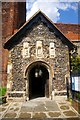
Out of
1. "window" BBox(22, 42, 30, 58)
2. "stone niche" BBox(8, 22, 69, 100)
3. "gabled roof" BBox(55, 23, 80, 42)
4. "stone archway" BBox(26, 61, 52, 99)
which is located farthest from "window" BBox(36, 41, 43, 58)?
"gabled roof" BBox(55, 23, 80, 42)

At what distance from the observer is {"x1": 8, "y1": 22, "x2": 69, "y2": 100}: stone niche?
14320 millimetres

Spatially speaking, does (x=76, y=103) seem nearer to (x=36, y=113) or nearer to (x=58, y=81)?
(x=36, y=113)

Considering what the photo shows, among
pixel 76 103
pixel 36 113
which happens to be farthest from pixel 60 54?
pixel 36 113

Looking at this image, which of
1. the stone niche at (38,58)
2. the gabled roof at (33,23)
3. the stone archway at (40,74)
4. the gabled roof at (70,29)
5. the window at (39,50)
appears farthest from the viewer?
the gabled roof at (70,29)

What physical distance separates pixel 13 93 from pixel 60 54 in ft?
15.8

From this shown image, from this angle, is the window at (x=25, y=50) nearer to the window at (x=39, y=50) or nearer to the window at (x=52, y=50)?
the window at (x=39, y=50)

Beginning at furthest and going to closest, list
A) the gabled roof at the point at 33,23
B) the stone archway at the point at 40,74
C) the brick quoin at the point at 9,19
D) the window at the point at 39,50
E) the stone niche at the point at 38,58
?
the brick quoin at the point at 9,19, the gabled roof at the point at 33,23, the window at the point at 39,50, the stone archway at the point at 40,74, the stone niche at the point at 38,58

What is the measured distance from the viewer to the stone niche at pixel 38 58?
14.3 metres

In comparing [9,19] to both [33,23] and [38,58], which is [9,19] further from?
[38,58]

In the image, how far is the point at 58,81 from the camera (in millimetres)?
14352

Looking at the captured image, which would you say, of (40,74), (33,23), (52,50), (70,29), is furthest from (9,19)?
(70,29)

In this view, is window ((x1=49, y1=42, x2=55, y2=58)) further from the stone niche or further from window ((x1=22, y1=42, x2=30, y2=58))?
window ((x1=22, y1=42, x2=30, y2=58))

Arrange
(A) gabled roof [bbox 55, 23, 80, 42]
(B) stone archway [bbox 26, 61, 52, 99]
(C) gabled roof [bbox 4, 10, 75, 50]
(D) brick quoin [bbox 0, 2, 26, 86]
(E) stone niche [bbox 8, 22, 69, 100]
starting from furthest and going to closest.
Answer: (A) gabled roof [bbox 55, 23, 80, 42] < (D) brick quoin [bbox 0, 2, 26, 86] < (C) gabled roof [bbox 4, 10, 75, 50] < (B) stone archway [bbox 26, 61, 52, 99] < (E) stone niche [bbox 8, 22, 69, 100]

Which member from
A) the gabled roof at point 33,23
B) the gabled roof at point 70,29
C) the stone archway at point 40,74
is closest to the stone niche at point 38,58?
the stone archway at point 40,74
